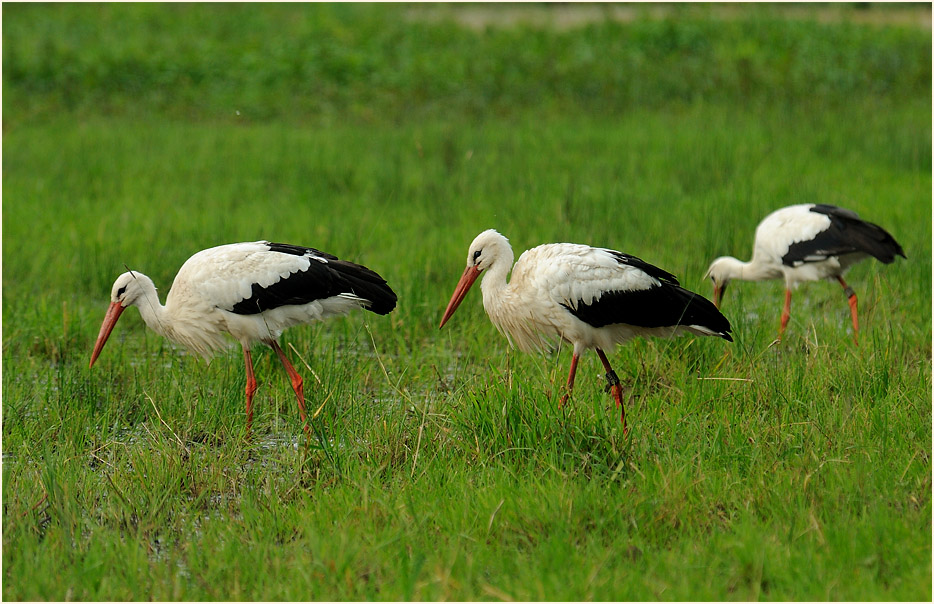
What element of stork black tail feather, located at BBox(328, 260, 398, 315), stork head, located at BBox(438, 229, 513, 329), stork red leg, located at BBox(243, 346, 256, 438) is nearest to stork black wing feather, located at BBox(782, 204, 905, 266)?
stork head, located at BBox(438, 229, 513, 329)

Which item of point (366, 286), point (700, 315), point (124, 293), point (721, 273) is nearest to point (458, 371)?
point (366, 286)

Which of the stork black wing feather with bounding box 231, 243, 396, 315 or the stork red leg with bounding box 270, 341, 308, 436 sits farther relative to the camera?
the stork black wing feather with bounding box 231, 243, 396, 315

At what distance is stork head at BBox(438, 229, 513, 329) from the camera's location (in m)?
4.93

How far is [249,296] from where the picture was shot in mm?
5027

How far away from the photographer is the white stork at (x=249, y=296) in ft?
16.5

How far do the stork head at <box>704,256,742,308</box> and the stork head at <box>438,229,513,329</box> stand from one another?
217cm

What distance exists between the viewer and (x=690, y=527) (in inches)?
135

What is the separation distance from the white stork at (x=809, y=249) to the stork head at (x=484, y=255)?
2.12 meters

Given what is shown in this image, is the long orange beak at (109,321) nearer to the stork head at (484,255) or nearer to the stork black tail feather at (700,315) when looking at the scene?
the stork head at (484,255)

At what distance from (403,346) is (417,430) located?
170cm

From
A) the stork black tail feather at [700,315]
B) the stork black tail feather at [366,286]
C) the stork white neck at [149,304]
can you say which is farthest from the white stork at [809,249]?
the stork white neck at [149,304]

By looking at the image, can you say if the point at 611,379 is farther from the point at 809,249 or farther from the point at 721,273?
the point at 809,249

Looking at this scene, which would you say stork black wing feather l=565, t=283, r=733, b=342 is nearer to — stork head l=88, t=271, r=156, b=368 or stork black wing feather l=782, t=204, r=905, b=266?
stork black wing feather l=782, t=204, r=905, b=266

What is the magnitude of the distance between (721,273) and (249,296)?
3.22 metres
